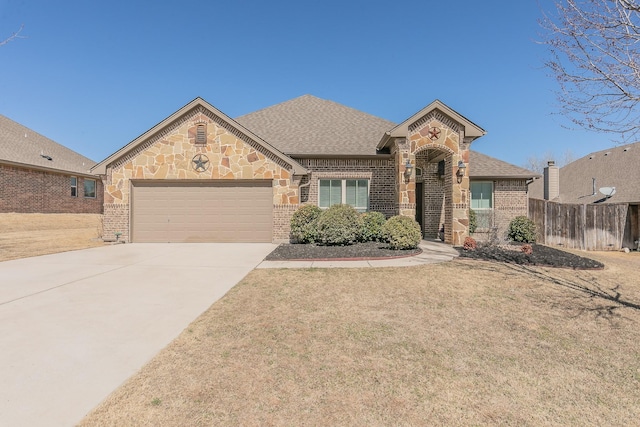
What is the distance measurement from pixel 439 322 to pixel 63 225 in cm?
2371

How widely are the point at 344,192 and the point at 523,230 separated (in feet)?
27.1

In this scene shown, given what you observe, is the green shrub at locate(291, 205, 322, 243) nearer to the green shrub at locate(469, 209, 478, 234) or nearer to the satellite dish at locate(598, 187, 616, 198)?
the green shrub at locate(469, 209, 478, 234)

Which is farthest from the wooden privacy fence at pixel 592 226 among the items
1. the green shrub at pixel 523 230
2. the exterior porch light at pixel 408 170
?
the exterior porch light at pixel 408 170

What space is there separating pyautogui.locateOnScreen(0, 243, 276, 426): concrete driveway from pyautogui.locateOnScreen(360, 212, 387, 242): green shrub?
476cm

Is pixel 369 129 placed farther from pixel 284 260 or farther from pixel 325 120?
pixel 284 260

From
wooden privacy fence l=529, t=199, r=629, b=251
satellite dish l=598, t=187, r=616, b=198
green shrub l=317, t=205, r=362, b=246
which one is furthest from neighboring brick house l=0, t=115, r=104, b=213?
satellite dish l=598, t=187, r=616, b=198

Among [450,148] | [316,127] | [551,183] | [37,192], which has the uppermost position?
[316,127]

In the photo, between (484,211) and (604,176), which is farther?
(604,176)

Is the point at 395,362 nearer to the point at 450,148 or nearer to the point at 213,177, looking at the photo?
the point at 450,148

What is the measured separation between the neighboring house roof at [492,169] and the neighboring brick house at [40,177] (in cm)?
2436

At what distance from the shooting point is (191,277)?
6871 mm

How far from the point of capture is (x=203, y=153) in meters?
12.9

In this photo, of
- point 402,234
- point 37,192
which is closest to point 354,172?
point 402,234

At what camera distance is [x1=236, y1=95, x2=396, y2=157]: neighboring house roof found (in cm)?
1438
